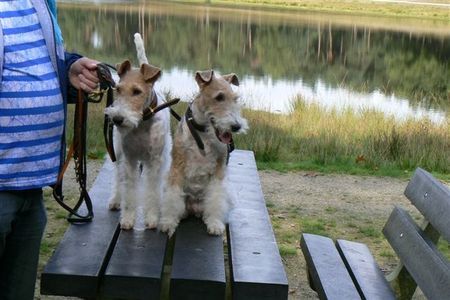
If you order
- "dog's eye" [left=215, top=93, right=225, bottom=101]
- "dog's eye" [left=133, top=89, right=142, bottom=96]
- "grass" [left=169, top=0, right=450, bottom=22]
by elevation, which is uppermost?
"dog's eye" [left=133, top=89, right=142, bottom=96]

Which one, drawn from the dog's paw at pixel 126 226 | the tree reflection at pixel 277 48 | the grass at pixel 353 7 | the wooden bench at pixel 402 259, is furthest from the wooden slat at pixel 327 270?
the grass at pixel 353 7

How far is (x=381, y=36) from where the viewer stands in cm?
3003

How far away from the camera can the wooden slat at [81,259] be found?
2.98 m

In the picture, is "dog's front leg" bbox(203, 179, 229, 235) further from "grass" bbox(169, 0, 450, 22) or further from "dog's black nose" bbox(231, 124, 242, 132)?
"grass" bbox(169, 0, 450, 22)

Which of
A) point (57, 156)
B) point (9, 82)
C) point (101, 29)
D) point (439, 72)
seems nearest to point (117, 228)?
point (57, 156)

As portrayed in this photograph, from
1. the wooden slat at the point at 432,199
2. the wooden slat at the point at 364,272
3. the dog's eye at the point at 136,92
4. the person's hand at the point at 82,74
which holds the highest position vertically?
the person's hand at the point at 82,74

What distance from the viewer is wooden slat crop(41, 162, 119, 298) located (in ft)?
9.77

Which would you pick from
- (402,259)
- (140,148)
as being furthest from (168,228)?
(402,259)

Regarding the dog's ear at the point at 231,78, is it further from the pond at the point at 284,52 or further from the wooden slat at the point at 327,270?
the pond at the point at 284,52

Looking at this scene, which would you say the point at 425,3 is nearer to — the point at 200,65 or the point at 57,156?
the point at 200,65

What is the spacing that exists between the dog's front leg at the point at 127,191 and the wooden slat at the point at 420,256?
4.86 feet

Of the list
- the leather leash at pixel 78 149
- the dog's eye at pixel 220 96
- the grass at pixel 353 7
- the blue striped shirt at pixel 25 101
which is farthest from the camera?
the grass at pixel 353 7

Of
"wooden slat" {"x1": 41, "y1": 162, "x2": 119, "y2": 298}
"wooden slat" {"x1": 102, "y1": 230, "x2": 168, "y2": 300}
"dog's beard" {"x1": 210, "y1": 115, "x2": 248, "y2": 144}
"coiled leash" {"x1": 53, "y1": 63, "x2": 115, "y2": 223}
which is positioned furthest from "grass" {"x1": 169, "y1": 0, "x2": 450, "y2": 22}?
"wooden slat" {"x1": 102, "y1": 230, "x2": 168, "y2": 300}

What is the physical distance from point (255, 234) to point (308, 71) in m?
17.8
